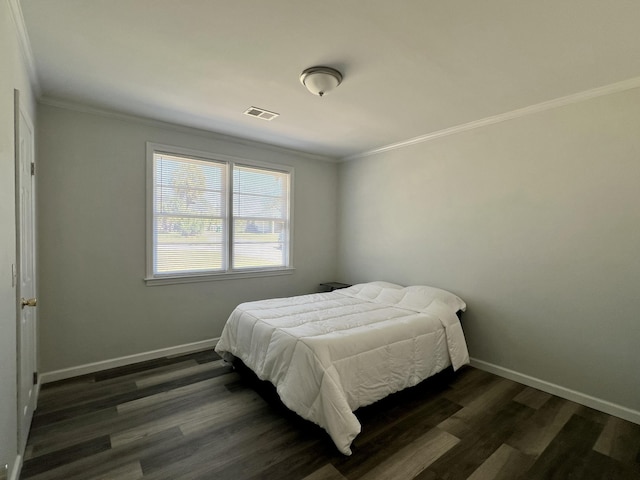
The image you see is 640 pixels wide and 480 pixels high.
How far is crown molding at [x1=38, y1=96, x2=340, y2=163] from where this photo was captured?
2.87 meters

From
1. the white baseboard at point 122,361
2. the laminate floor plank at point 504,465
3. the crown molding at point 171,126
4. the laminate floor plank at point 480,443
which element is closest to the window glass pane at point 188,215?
the crown molding at point 171,126

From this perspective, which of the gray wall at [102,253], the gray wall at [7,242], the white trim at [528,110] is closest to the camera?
the gray wall at [7,242]

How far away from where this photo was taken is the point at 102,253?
3.12m

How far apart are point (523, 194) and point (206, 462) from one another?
3.44 metres

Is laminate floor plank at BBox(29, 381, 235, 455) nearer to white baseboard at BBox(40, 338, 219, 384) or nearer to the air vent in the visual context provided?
white baseboard at BBox(40, 338, 219, 384)

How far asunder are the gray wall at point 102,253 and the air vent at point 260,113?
874 millimetres

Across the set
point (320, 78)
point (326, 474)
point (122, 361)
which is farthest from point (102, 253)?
point (326, 474)

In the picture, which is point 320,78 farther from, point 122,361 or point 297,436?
point 122,361

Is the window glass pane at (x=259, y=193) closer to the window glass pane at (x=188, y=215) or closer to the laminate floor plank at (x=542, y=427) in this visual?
the window glass pane at (x=188, y=215)

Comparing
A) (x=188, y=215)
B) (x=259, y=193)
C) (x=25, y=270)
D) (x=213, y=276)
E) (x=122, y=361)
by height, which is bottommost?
(x=122, y=361)

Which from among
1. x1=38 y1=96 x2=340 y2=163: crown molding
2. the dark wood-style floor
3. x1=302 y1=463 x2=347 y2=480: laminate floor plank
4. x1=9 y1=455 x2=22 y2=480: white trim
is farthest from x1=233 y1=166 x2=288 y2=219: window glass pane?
x1=302 y1=463 x2=347 y2=480: laminate floor plank

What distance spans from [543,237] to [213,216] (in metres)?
3.58

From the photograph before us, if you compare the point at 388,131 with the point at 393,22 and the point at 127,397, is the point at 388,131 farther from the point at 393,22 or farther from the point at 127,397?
the point at 127,397

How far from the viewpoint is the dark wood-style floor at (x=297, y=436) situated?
1.86 meters
